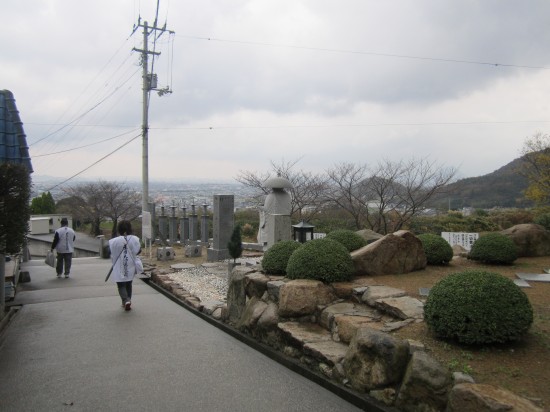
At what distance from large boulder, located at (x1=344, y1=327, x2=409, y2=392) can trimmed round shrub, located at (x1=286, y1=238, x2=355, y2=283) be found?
6.33 feet

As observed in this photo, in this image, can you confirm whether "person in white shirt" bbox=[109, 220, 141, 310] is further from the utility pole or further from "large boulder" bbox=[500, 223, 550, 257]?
the utility pole

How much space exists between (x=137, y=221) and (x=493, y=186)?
30.9m

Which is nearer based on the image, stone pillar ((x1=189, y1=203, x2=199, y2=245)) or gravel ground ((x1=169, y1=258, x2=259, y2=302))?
gravel ground ((x1=169, y1=258, x2=259, y2=302))

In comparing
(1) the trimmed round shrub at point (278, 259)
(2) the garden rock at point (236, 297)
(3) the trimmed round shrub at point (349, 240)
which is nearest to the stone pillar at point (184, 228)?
(3) the trimmed round shrub at point (349, 240)

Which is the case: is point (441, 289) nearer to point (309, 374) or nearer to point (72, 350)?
point (309, 374)

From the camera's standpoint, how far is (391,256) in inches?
268

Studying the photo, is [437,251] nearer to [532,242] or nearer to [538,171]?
[532,242]

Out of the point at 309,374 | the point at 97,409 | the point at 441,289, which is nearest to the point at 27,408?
the point at 97,409

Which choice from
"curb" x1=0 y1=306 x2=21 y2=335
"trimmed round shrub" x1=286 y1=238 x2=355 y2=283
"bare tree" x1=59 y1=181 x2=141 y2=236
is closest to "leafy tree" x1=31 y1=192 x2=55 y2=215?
"bare tree" x1=59 y1=181 x2=141 y2=236

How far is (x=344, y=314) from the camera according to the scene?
515 cm

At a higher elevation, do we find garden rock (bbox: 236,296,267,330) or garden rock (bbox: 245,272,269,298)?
garden rock (bbox: 245,272,269,298)

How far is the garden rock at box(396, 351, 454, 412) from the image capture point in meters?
3.28

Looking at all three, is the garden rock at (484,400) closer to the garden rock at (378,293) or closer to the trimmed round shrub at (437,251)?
the garden rock at (378,293)

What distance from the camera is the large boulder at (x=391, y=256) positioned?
263 inches
